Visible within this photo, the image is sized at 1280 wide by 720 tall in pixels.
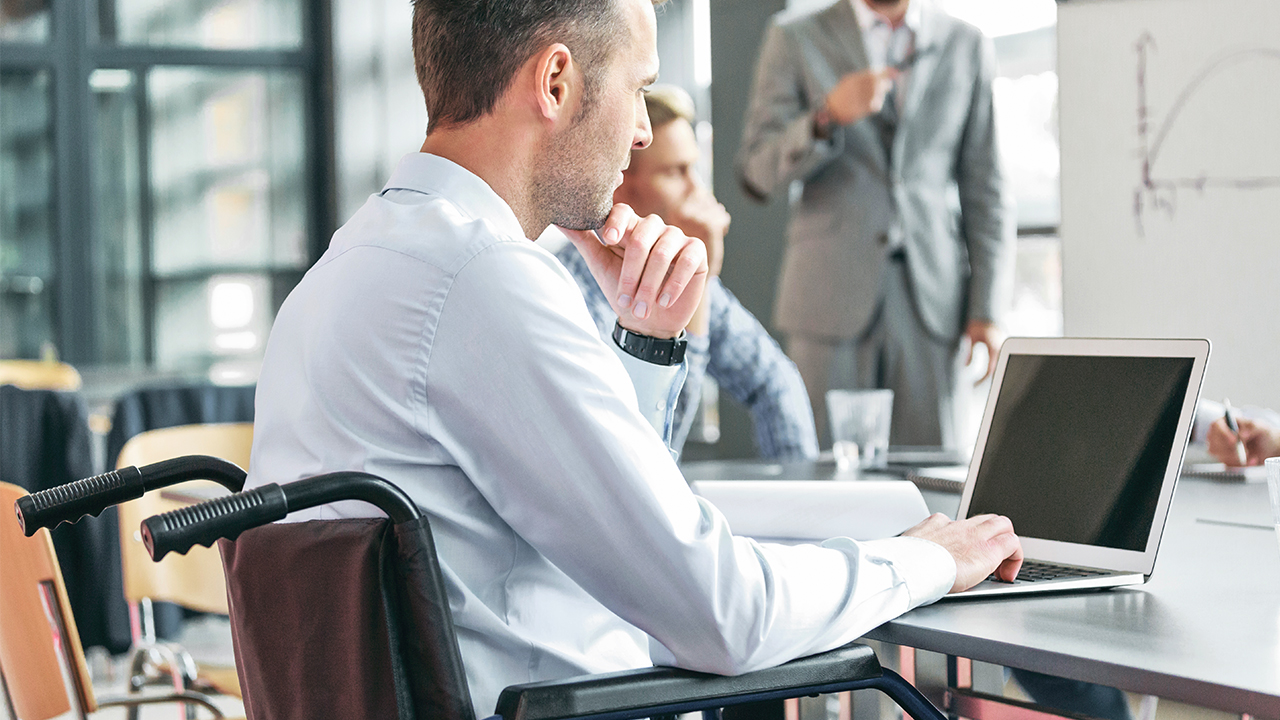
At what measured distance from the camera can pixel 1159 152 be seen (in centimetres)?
260

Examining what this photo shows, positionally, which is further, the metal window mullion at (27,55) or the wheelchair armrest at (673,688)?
the metal window mullion at (27,55)

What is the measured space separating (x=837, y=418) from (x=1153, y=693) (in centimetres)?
125

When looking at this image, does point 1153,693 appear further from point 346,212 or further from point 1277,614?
point 346,212

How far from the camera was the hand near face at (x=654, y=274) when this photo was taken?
1.28 m

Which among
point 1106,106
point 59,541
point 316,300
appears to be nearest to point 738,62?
point 1106,106

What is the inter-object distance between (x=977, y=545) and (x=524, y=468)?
1.28ft

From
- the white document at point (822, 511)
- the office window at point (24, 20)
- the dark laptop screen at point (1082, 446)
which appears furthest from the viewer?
the office window at point (24, 20)

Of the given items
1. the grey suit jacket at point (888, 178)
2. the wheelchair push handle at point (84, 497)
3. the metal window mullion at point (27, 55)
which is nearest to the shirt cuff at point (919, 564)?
the wheelchair push handle at point (84, 497)

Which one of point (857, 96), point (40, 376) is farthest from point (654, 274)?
point (40, 376)

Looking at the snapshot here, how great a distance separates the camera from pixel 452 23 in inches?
43.3

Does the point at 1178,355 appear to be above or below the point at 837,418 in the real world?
above

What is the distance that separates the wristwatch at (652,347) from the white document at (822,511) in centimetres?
15

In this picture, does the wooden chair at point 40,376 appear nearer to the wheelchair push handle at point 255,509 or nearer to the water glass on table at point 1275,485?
the wheelchair push handle at point 255,509

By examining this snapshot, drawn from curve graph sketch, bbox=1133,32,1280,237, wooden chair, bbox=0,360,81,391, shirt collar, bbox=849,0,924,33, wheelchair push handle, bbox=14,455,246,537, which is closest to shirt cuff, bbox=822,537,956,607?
wheelchair push handle, bbox=14,455,246,537
